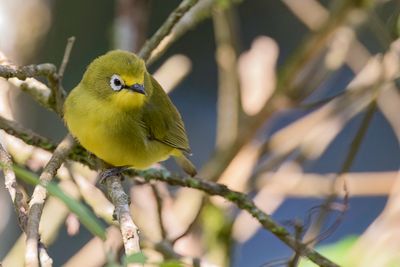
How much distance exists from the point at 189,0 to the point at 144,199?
1205 mm

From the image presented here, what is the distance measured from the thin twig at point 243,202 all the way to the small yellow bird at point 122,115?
0.33 meters

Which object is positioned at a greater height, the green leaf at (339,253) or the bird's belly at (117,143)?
the bird's belly at (117,143)

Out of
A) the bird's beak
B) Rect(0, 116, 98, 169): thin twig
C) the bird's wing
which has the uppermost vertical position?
the bird's wing

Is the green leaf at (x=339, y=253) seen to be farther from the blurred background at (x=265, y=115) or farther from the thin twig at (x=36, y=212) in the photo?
the thin twig at (x=36, y=212)

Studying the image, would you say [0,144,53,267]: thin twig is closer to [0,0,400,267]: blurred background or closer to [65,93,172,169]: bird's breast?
[0,0,400,267]: blurred background

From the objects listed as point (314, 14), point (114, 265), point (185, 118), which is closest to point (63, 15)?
point (185, 118)

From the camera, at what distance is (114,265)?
3.99ft

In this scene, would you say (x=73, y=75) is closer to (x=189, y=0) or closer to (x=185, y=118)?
(x=185, y=118)

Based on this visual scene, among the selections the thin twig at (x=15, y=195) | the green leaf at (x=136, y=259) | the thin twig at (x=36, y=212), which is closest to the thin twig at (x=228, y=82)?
the thin twig at (x=36, y=212)

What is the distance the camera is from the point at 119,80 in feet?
11.1

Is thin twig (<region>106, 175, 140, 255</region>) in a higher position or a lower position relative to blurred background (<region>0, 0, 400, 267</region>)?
lower

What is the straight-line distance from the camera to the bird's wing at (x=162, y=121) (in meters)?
3.67

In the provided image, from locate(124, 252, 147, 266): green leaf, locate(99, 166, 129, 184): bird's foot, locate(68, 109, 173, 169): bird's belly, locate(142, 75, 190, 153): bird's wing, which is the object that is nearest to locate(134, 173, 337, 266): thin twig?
locate(99, 166, 129, 184): bird's foot

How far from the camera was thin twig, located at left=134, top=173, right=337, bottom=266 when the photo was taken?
100.0 inches
